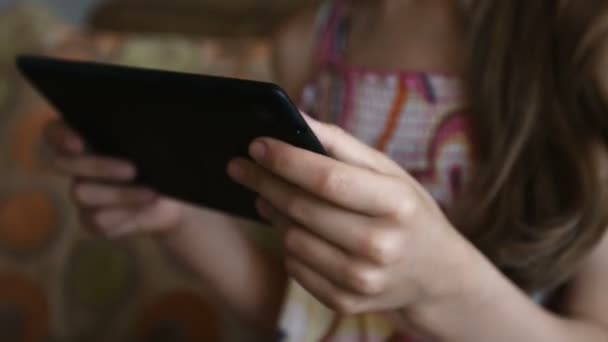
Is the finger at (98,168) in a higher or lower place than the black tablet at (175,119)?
lower

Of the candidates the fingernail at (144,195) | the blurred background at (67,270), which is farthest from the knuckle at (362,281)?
the blurred background at (67,270)

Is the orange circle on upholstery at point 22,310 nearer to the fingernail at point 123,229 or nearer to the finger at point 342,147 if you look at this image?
the fingernail at point 123,229

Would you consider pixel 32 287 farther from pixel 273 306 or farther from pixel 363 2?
pixel 363 2

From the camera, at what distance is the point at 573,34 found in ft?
1.73

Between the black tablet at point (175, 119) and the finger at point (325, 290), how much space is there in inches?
3.0

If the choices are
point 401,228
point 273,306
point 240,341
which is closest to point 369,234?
point 401,228

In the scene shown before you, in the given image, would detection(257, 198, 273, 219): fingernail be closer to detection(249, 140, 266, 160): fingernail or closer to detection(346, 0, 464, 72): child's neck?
detection(249, 140, 266, 160): fingernail

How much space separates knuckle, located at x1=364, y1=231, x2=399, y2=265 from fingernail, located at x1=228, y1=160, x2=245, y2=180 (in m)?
0.09

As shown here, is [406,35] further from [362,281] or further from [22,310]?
[22,310]

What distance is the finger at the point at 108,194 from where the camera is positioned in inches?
25.0

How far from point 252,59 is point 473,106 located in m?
0.38

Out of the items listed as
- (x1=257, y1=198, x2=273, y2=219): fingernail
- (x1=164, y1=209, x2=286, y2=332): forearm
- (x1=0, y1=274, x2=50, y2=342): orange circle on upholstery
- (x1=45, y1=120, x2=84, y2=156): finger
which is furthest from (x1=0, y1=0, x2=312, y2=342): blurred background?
(x1=257, y1=198, x2=273, y2=219): fingernail

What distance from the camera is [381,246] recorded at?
38cm

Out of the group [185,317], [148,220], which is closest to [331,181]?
[148,220]
